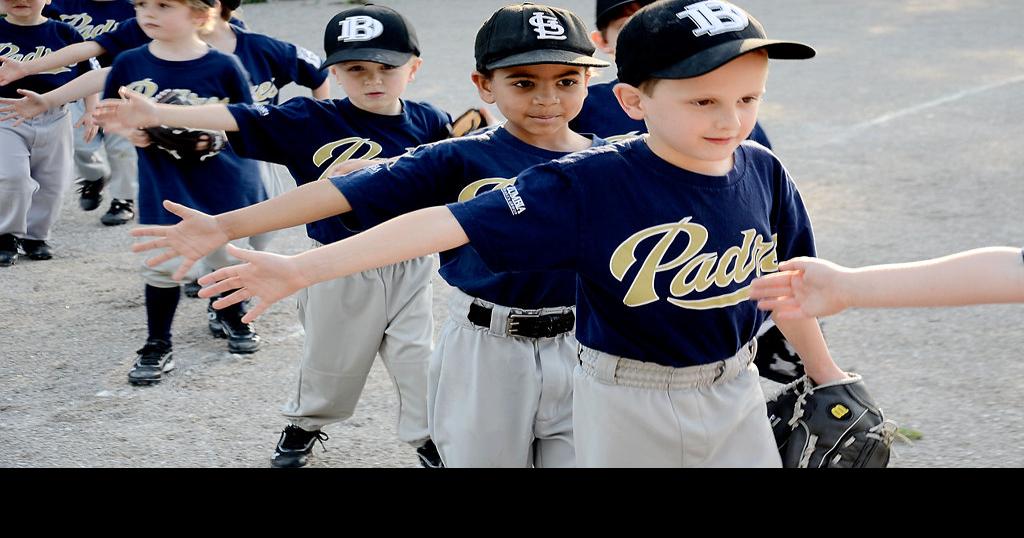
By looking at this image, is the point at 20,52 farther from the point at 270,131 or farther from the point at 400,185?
the point at 400,185

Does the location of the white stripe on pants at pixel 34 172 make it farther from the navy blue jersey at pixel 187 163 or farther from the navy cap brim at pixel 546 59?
the navy cap brim at pixel 546 59

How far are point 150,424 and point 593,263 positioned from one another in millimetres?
2762

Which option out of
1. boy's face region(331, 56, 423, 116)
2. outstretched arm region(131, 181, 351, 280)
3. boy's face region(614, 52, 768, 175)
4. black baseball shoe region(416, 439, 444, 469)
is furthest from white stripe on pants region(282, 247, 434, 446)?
boy's face region(614, 52, 768, 175)

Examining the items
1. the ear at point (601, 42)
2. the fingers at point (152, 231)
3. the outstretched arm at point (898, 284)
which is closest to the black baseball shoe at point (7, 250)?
the ear at point (601, 42)

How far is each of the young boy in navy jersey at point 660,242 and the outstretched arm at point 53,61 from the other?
173 inches

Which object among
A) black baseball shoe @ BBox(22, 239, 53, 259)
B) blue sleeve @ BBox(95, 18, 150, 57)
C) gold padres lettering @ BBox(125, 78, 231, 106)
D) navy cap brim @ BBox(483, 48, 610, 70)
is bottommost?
black baseball shoe @ BBox(22, 239, 53, 259)

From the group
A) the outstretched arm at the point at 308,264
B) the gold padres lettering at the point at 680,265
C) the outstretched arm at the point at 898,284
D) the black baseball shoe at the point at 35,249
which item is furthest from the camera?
the black baseball shoe at the point at 35,249

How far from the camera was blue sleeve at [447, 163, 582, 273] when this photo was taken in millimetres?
2627

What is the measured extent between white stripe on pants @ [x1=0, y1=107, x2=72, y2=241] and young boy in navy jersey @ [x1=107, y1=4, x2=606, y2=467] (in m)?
4.24

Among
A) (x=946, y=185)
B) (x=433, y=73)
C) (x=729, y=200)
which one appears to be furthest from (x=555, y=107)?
(x=433, y=73)

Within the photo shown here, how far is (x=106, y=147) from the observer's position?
7.59m

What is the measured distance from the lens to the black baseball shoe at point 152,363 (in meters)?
5.26

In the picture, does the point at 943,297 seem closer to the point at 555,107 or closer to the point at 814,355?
the point at 814,355

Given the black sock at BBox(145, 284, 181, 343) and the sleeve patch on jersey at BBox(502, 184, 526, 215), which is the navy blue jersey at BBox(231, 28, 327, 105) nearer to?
the black sock at BBox(145, 284, 181, 343)
